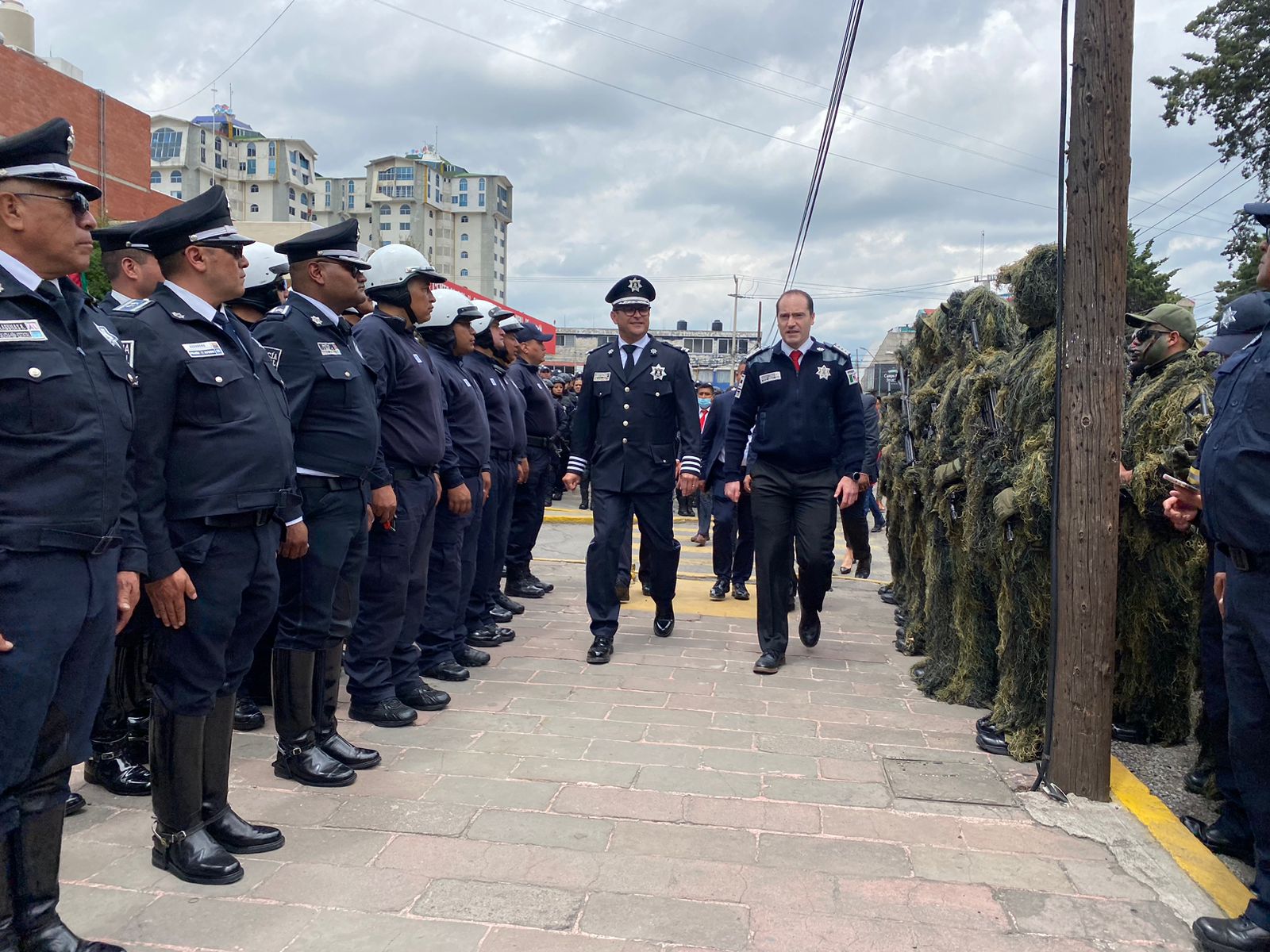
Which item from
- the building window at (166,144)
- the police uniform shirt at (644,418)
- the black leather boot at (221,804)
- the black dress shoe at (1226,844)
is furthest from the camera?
the building window at (166,144)

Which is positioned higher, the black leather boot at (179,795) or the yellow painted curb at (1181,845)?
the black leather boot at (179,795)

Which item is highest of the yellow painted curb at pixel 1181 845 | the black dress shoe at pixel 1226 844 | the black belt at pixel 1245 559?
the black belt at pixel 1245 559

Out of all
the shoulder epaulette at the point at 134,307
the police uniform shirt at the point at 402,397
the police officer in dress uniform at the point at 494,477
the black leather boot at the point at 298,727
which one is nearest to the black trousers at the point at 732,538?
the police officer in dress uniform at the point at 494,477

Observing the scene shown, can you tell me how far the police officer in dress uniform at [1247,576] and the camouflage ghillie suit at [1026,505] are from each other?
3.36 feet

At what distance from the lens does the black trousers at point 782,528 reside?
5910 millimetres

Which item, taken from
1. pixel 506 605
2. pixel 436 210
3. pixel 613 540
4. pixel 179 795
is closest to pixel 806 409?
pixel 613 540

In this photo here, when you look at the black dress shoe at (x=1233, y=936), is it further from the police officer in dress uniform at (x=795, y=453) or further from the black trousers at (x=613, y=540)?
the black trousers at (x=613, y=540)

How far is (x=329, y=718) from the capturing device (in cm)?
414

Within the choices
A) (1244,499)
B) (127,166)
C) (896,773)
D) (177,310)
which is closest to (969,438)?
(896,773)

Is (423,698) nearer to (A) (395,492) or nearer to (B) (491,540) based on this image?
(A) (395,492)

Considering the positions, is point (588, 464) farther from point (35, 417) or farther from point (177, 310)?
point (35, 417)

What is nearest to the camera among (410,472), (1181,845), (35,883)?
(35,883)

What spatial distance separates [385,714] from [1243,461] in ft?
12.2

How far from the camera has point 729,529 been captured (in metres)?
8.12
